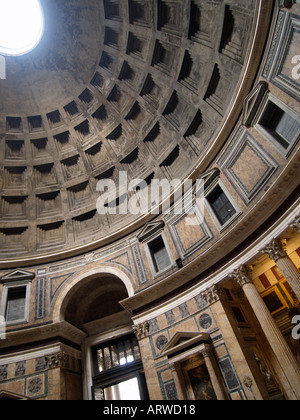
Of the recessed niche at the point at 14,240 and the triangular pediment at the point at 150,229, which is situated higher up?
the recessed niche at the point at 14,240

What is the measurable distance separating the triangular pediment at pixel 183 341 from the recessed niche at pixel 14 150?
16287mm

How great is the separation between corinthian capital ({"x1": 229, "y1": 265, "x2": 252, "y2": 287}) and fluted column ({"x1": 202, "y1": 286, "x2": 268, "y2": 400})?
39.2 inches

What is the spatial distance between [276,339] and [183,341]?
361 centimetres

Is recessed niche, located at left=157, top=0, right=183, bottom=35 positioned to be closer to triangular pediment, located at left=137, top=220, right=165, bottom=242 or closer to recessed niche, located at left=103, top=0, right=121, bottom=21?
recessed niche, located at left=103, top=0, right=121, bottom=21

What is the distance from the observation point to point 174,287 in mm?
12242

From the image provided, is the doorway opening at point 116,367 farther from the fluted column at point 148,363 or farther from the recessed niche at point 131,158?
the recessed niche at point 131,158

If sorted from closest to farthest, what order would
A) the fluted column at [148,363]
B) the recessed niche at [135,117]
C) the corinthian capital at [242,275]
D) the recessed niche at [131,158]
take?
the corinthian capital at [242,275] → the fluted column at [148,363] → the recessed niche at [135,117] → the recessed niche at [131,158]

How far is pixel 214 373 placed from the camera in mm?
9461

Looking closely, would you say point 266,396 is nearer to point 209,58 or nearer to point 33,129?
point 209,58

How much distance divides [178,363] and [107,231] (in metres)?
8.86

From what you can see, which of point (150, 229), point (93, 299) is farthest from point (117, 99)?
point (93, 299)

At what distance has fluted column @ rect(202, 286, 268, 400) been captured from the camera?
28.7ft

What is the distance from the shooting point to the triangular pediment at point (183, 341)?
10172mm

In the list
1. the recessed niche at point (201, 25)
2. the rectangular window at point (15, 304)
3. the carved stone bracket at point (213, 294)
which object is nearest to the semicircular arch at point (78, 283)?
the rectangular window at point (15, 304)
